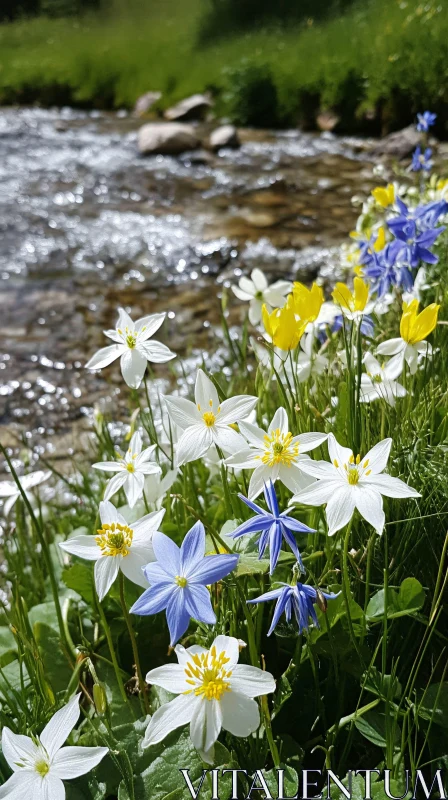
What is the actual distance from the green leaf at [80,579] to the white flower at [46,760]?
0.48 meters

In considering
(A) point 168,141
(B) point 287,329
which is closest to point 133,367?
(B) point 287,329

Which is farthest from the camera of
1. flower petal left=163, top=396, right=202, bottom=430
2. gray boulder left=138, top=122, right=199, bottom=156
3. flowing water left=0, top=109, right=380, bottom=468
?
gray boulder left=138, top=122, right=199, bottom=156

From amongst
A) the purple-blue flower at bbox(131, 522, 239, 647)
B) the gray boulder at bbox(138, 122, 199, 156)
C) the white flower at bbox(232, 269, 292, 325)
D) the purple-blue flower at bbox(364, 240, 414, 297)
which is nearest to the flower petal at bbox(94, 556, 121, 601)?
the purple-blue flower at bbox(131, 522, 239, 647)

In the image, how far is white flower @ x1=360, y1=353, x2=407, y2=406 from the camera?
138 cm

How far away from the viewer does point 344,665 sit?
3.68 ft

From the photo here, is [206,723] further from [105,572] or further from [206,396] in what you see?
[206,396]

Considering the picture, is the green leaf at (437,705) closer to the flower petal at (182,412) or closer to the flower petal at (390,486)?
the flower petal at (390,486)

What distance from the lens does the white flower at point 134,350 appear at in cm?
118

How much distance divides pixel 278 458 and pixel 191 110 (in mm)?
9131

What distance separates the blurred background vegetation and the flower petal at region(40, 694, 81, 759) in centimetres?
731

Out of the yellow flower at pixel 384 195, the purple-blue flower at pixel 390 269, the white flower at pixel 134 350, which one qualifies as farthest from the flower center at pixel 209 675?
the yellow flower at pixel 384 195

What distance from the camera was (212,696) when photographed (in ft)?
2.70

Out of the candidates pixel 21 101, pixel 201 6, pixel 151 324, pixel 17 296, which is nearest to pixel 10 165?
pixel 17 296

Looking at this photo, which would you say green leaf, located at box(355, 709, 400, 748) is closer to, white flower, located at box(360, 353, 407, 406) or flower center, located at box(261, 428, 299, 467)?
flower center, located at box(261, 428, 299, 467)
